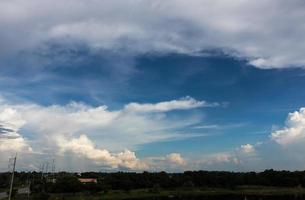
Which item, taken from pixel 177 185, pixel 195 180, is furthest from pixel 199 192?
pixel 195 180

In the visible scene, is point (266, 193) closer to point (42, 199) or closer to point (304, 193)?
point (304, 193)

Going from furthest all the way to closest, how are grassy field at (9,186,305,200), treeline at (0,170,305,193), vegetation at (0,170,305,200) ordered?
treeline at (0,170,305,193) < vegetation at (0,170,305,200) < grassy field at (9,186,305,200)

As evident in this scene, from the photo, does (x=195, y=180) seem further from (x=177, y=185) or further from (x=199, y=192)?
(x=199, y=192)

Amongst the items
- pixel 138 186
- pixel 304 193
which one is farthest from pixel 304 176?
pixel 138 186

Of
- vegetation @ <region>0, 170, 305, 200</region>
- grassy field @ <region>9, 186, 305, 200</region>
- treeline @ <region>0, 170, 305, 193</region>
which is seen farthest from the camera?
treeline @ <region>0, 170, 305, 193</region>

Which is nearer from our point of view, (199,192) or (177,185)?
(199,192)

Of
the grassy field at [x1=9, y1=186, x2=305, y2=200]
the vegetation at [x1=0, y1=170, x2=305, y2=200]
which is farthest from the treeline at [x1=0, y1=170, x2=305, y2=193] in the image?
the grassy field at [x1=9, y1=186, x2=305, y2=200]

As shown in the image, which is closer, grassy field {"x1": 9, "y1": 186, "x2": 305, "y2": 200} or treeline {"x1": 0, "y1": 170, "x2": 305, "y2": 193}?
grassy field {"x1": 9, "y1": 186, "x2": 305, "y2": 200}

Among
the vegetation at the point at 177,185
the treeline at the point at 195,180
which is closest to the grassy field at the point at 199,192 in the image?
the vegetation at the point at 177,185

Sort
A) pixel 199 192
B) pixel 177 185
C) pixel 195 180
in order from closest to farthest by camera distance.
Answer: pixel 199 192 < pixel 177 185 < pixel 195 180

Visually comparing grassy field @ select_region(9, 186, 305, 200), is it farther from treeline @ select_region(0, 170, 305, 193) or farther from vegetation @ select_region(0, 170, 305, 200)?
treeline @ select_region(0, 170, 305, 193)

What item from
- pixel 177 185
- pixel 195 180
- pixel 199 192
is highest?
pixel 195 180
